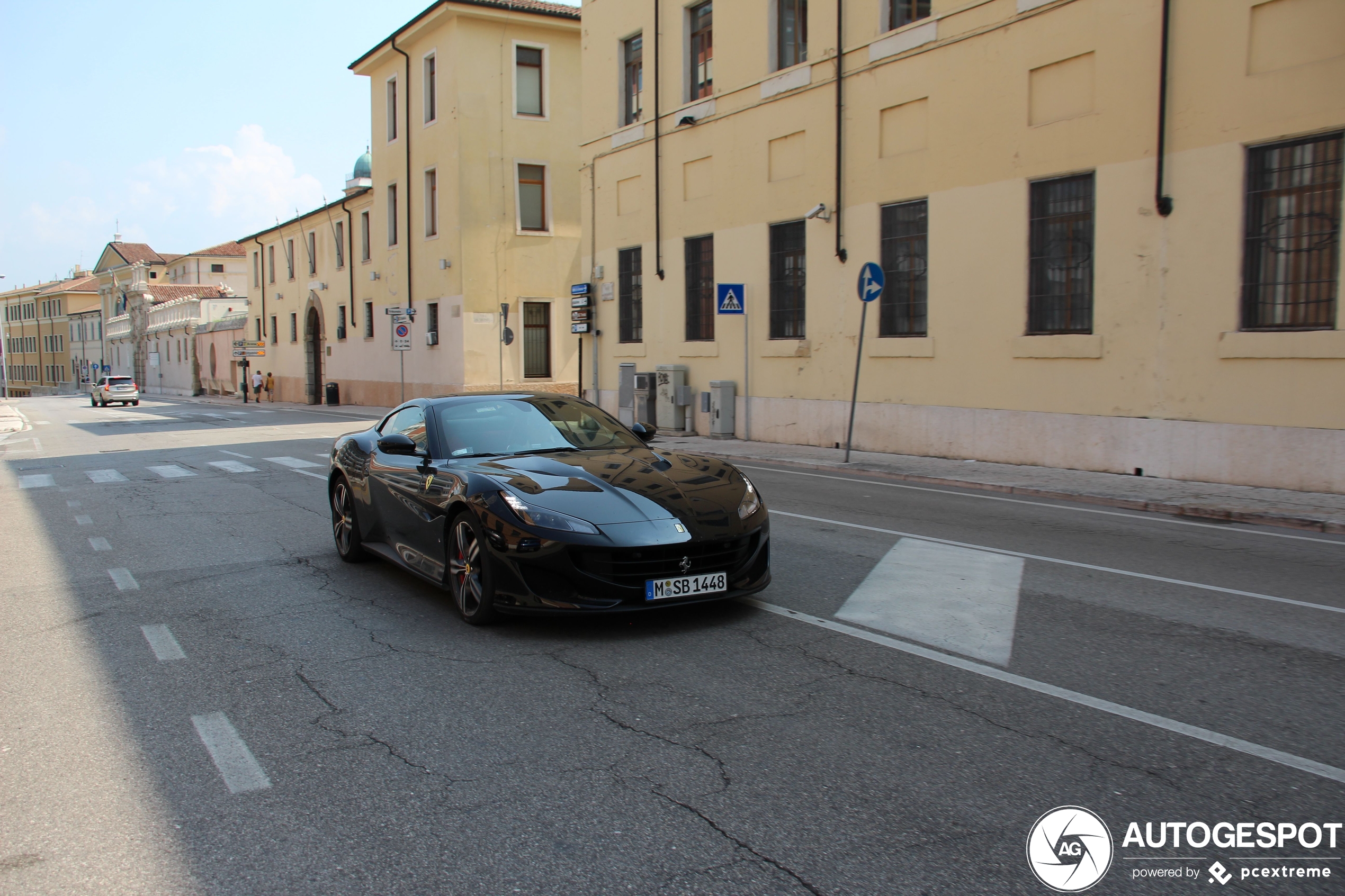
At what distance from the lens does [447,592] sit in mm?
6918

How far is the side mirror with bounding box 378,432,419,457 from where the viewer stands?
679 cm

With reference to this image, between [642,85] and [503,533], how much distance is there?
19586 millimetres

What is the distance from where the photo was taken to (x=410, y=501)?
22.5 ft

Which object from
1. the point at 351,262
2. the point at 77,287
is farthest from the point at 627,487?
the point at 77,287

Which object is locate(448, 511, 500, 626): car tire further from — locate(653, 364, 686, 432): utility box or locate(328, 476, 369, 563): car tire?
locate(653, 364, 686, 432): utility box

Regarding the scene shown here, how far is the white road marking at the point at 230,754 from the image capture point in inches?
150

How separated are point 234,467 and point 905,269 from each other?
1142cm

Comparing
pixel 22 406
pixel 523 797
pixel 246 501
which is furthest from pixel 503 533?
pixel 22 406

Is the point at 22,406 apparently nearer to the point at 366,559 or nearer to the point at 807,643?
the point at 366,559

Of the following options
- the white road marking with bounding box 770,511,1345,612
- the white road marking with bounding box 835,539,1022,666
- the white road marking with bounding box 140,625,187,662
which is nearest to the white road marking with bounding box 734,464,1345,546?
the white road marking with bounding box 770,511,1345,612

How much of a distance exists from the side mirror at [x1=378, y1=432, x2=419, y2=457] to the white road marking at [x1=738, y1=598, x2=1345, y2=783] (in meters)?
2.59

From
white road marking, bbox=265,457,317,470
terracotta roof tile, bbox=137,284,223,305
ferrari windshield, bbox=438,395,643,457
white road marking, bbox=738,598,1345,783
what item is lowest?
white road marking, bbox=265,457,317,470

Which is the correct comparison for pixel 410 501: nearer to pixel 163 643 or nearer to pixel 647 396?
pixel 163 643

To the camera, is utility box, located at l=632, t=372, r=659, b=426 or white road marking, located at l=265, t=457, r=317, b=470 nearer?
white road marking, located at l=265, t=457, r=317, b=470
